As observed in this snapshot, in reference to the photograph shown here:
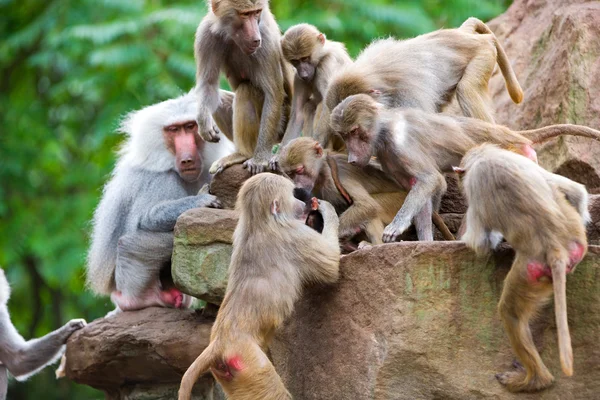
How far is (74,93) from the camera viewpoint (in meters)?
11.0

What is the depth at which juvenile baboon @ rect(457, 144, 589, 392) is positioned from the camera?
412 centimetres

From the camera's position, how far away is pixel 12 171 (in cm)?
1054

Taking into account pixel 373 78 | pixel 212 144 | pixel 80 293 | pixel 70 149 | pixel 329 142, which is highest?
pixel 373 78

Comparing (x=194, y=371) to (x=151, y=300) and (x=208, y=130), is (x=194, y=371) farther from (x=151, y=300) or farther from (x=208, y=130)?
(x=151, y=300)

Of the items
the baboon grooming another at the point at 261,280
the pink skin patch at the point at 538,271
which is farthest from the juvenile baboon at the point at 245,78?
the pink skin patch at the point at 538,271

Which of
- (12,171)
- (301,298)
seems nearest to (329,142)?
(301,298)

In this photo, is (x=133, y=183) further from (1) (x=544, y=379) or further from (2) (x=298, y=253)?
(1) (x=544, y=379)

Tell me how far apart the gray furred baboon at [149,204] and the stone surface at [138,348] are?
26 centimetres

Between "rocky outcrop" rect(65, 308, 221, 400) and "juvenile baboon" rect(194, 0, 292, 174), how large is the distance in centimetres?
116

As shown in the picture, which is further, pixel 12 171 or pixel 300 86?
pixel 12 171

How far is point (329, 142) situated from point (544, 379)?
2241 mm

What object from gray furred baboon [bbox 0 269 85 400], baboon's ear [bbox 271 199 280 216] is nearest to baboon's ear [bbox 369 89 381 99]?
baboon's ear [bbox 271 199 280 216]

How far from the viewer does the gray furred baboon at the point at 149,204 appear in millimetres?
6820

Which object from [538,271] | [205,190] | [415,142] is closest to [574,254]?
[538,271]
